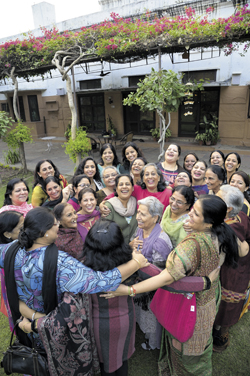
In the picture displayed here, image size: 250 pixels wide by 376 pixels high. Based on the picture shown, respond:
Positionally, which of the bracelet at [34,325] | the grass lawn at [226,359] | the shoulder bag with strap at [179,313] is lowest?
the grass lawn at [226,359]

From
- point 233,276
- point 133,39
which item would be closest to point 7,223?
point 233,276

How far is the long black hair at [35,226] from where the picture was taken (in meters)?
1.54

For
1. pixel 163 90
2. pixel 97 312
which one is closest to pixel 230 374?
pixel 97 312

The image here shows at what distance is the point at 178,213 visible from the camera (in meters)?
2.39

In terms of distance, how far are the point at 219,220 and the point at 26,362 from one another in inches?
61.1

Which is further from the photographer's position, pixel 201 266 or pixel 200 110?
pixel 200 110

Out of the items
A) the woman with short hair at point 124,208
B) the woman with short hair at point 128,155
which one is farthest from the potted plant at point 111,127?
the woman with short hair at point 124,208

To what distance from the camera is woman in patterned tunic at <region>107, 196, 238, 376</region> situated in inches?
61.3

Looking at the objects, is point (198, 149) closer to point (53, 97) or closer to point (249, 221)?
point (249, 221)

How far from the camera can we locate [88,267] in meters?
1.56

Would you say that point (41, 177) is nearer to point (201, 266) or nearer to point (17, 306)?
point (17, 306)

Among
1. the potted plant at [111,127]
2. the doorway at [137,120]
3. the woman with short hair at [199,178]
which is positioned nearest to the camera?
the woman with short hair at [199,178]

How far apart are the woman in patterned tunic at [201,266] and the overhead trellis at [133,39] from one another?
528 cm

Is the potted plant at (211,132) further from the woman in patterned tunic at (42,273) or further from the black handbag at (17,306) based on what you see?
the black handbag at (17,306)
